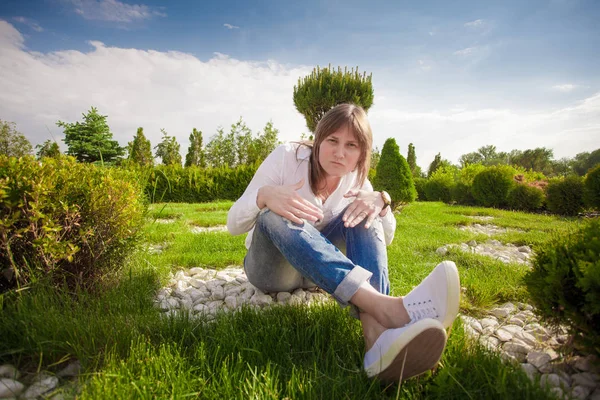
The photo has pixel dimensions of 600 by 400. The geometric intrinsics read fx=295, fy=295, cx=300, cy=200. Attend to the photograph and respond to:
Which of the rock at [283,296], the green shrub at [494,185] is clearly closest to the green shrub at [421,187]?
the green shrub at [494,185]

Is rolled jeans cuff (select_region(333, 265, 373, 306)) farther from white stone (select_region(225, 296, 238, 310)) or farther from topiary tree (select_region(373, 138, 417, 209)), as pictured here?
topiary tree (select_region(373, 138, 417, 209))

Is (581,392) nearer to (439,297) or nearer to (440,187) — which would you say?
(439,297)

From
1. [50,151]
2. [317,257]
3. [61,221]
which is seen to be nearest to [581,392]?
[317,257]

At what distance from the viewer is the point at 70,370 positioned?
4.28ft

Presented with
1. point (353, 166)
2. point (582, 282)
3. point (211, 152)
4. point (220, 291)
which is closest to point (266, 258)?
point (220, 291)

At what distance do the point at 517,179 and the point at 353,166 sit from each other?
12.0 metres

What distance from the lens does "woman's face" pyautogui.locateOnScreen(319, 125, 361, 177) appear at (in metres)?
1.91

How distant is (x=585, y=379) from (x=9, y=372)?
2385mm

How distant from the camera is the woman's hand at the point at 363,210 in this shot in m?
1.78

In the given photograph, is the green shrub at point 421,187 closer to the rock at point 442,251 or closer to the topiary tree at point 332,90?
the topiary tree at point 332,90

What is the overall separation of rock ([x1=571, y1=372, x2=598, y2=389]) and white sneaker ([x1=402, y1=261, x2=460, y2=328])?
0.51 meters

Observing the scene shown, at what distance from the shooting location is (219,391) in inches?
44.0

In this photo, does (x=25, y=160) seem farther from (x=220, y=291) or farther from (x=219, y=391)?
(x=219, y=391)

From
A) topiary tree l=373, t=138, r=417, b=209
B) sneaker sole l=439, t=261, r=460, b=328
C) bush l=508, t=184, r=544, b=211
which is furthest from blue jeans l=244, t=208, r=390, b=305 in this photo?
bush l=508, t=184, r=544, b=211
